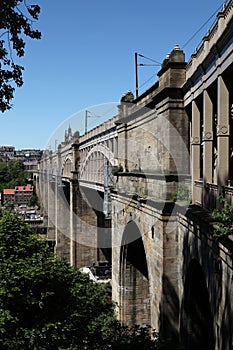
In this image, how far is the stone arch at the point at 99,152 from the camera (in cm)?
2812

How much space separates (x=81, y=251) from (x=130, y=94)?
78.4 ft

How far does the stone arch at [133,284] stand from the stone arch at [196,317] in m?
7.34

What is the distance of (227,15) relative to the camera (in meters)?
8.11

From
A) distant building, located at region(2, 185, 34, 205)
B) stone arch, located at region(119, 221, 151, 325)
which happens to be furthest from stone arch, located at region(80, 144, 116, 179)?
distant building, located at region(2, 185, 34, 205)

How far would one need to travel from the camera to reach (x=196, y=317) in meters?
10.8

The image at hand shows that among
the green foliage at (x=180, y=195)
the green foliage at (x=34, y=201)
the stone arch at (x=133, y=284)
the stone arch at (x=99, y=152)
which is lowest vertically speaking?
the green foliage at (x=34, y=201)

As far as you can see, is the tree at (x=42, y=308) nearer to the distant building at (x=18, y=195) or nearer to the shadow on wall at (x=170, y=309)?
the shadow on wall at (x=170, y=309)

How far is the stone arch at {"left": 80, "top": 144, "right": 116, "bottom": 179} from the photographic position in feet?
92.3

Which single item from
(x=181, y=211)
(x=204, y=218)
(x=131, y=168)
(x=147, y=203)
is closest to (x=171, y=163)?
(x=147, y=203)

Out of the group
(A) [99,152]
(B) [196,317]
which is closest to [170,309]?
(B) [196,317]

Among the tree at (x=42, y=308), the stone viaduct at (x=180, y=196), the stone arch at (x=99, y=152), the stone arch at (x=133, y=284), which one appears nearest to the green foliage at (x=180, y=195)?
the stone viaduct at (x=180, y=196)

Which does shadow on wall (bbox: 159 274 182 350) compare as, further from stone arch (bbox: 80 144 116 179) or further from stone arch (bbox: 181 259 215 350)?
stone arch (bbox: 80 144 116 179)

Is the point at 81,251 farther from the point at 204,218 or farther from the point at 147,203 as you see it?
the point at 204,218

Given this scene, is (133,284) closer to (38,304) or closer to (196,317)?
(196,317)
